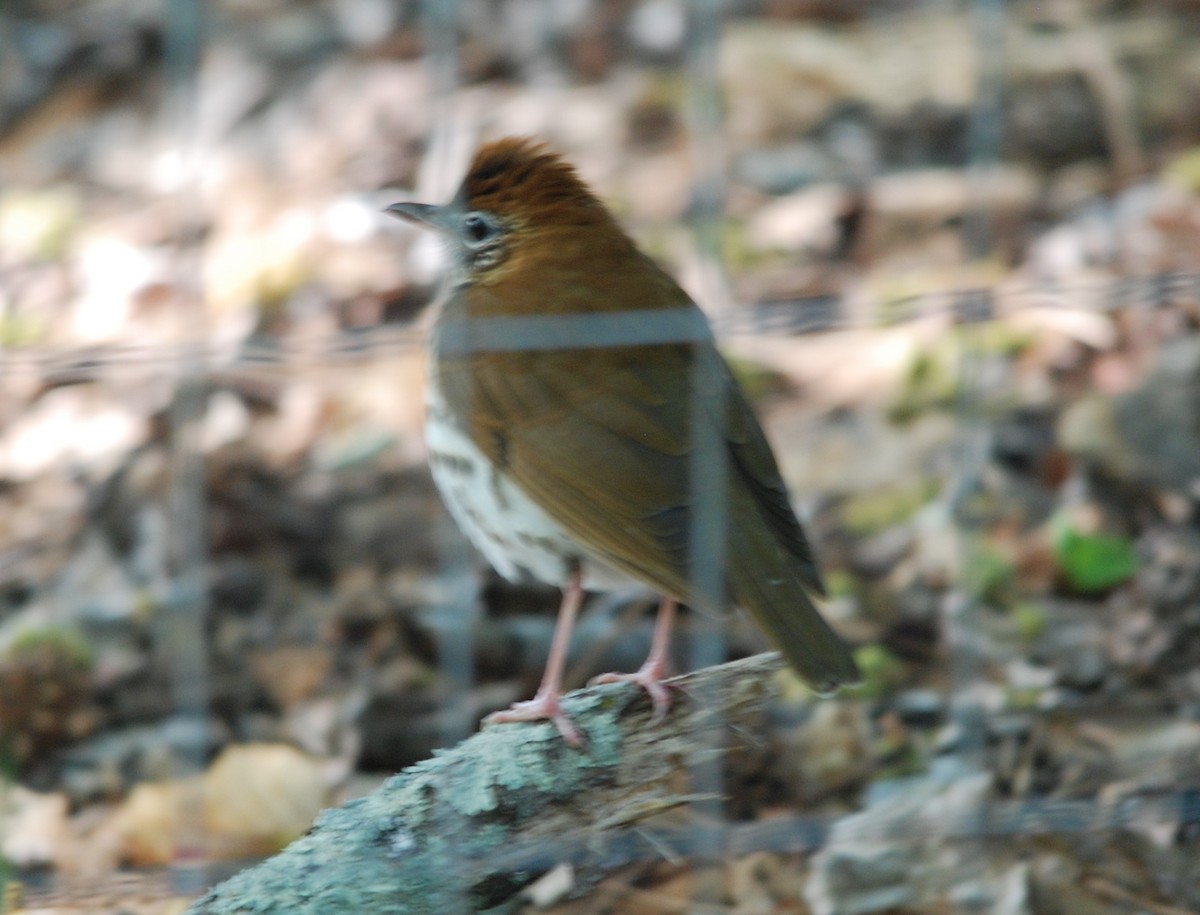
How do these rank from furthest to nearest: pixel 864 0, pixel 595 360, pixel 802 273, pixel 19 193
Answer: pixel 864 0 → pixel 19 193 → pixel 802 273 → pixel 595 360

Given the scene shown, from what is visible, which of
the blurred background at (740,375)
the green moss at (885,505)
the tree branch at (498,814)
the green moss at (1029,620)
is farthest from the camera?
the green moss at (885,505)

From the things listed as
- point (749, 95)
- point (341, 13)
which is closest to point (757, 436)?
point (749, 95)

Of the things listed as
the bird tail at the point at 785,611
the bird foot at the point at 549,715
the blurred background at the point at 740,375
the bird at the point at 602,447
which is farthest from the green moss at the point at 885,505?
the bird foot at the point at 549,715

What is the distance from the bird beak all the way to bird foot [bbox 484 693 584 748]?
117cm

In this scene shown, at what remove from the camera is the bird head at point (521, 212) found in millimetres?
3523

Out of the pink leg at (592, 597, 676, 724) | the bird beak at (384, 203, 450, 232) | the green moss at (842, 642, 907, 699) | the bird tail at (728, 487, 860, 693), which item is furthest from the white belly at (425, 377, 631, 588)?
the green moss at (842, 642, 907, 699)

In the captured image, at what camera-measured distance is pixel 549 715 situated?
2916 mm

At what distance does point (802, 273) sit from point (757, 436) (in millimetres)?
2871

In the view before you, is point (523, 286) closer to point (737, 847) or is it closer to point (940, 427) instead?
point (737, 847)

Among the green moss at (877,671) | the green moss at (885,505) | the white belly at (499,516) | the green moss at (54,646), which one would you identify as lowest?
the green moss at (877,671)

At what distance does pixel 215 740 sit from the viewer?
430cm

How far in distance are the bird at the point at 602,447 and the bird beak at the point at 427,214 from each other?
18 centimetres

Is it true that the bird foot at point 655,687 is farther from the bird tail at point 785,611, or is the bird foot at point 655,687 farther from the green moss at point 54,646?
the green moss at point 54,646

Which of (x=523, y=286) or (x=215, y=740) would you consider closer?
(x=523, y=286)
